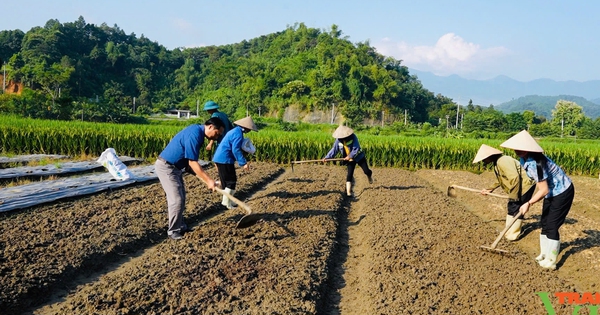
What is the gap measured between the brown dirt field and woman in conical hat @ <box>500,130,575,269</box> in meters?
0.32

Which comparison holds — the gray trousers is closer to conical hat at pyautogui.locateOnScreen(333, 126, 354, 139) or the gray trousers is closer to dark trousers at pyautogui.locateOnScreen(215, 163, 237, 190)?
dark trousers at pyautogui.locateOnScreen(215, 163, 237, 190)

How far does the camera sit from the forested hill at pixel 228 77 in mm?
53219

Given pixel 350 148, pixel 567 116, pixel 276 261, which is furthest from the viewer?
pixel 567 116

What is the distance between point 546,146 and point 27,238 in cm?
1882

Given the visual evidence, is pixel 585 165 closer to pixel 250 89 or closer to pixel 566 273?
pixel 566 273

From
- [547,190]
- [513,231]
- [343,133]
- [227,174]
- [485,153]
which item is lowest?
[513,231]

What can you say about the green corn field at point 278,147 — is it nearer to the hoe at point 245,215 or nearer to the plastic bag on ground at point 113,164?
the plastic bag on ground at point 113,164

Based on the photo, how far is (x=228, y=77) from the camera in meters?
62.6

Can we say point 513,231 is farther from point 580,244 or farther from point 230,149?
point 230,149

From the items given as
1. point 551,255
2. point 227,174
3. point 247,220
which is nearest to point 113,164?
point 227,174

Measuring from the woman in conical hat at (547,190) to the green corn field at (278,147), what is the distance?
37.7 feet

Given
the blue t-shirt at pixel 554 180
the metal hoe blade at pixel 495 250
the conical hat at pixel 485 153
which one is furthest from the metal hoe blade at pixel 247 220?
the blue t-shirt at pixel 554 180

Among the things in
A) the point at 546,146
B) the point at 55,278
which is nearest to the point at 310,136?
the point at 546,146

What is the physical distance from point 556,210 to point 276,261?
3279 millimetres
